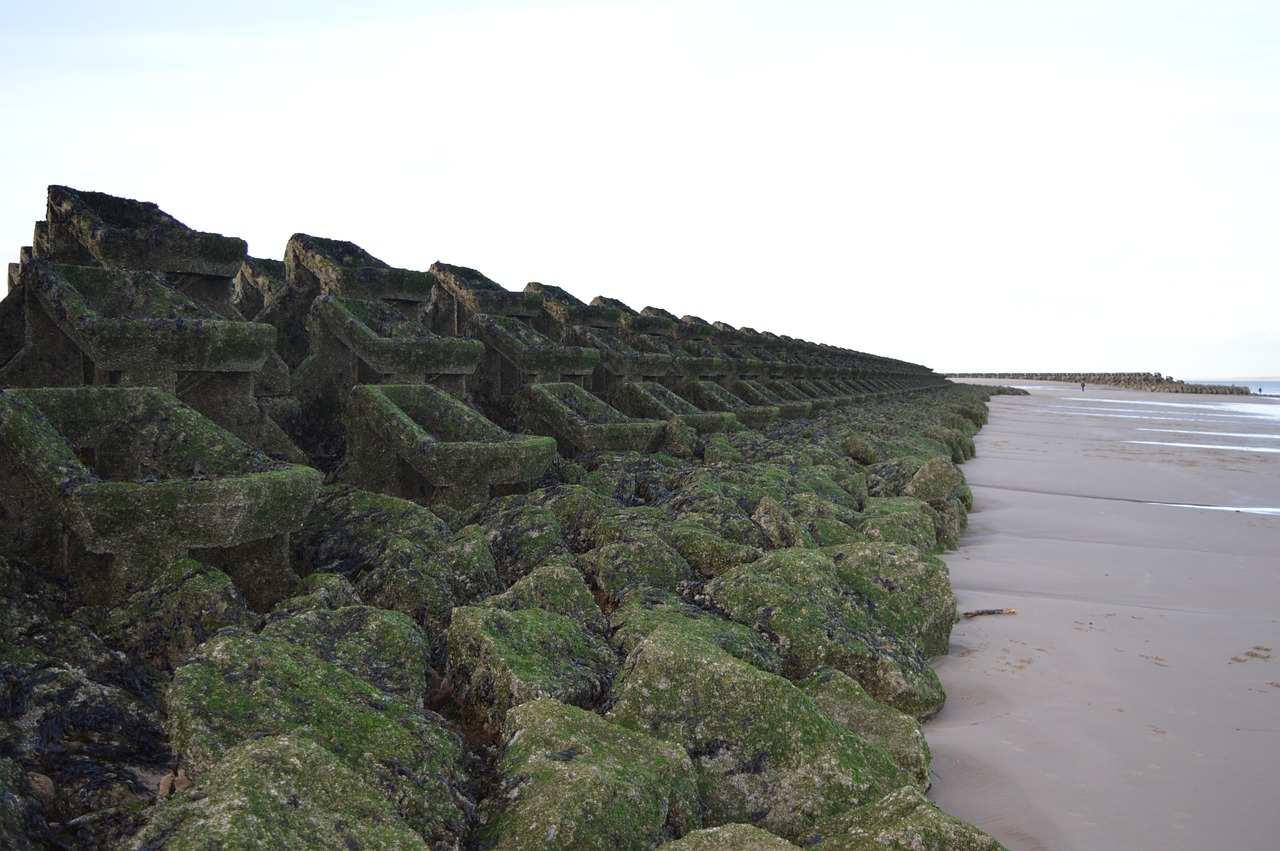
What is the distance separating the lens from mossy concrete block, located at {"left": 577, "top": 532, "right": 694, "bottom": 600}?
17.6 ft

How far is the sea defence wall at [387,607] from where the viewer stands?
114 inches

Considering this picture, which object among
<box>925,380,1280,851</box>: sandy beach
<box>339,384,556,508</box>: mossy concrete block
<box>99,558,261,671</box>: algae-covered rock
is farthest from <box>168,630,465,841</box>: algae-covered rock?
<box>339,384,556,508</box>: mossy concrete block

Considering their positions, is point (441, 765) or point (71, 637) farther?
point (71, 637)

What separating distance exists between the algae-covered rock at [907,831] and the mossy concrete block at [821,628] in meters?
1.47

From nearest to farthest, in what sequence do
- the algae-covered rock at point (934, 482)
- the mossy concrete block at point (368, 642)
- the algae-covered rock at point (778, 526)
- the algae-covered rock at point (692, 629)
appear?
the mossy concrete block at point (368, 642)
the algae-covered rock at point (692, 629)
the algae-covered rock at point (778, 526)
the algae-covered rock at point (934, 482)

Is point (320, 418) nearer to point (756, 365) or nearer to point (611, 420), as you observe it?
point (611, 420)

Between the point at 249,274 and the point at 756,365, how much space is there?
11.8m

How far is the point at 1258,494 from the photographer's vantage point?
1511 cm

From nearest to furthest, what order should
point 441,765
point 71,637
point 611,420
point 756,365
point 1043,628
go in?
point 441,765 → point 71,637 → point 1043,628 → point 611,420 → point 756,365

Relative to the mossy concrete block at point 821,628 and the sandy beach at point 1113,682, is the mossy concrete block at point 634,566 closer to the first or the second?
the mossy concrete block at point 821,628

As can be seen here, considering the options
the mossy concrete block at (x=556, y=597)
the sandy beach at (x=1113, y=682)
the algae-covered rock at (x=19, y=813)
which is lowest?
the sandy beach at (x=1113, y=682)

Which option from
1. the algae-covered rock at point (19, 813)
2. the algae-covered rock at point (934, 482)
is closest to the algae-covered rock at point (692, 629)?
the algae-covered rock at point (19, 813)

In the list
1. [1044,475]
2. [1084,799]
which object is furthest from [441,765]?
[1044,475]

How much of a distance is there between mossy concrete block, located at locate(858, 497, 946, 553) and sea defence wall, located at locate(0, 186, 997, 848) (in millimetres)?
41
